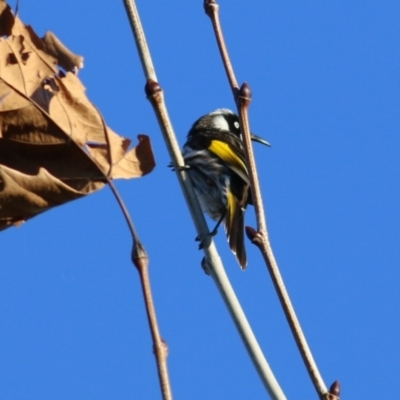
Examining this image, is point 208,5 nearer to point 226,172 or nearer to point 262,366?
point 262,366

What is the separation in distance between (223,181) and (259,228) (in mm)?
3079

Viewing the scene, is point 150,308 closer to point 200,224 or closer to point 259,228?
point 259,228

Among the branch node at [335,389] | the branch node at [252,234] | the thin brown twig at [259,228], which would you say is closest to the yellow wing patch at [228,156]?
the thin brown twig at [259,228]

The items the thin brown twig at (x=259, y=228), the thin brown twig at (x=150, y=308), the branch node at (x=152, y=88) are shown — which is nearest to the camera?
the thin brown twig at (x=150, y=308)

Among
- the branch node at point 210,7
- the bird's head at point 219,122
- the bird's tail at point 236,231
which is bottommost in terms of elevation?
the branch node at point 210,7

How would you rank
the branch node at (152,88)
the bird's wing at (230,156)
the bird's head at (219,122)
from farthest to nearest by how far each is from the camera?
1. the bird's head at (219,122)
2. the bird's wing at (230,156)
3. the branch node at (152,88)

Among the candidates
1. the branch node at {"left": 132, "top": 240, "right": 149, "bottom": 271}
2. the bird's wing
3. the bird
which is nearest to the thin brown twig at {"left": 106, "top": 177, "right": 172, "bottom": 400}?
the branch node at {"left": 132, "top": 240, "right": 149, "bottom": 271}

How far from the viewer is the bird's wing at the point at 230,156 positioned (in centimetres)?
468

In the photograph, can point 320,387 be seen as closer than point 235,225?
Yes

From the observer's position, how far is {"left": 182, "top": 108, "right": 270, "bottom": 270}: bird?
180 inches

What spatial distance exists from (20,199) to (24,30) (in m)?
0.43

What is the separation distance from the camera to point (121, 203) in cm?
140

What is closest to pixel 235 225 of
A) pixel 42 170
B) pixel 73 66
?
pixel 73 66

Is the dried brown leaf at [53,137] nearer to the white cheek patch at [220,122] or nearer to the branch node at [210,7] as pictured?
the branch node at [210,7]
